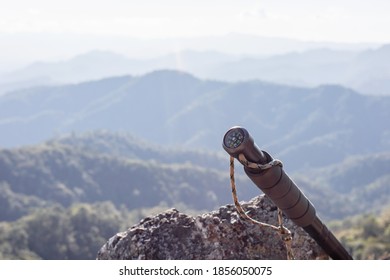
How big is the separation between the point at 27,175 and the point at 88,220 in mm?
68025

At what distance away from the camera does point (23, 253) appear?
7056cm

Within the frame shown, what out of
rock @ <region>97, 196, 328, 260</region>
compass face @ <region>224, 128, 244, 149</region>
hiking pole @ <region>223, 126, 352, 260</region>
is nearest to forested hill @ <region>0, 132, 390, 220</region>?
rock @ <region>97, 196, 328, 260</region>

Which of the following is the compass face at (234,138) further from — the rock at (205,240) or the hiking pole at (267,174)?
the rock at (205,240)

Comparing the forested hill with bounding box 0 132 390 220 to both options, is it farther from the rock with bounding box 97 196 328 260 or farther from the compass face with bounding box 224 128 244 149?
→ the compass face with bounding box 224 128 244 149

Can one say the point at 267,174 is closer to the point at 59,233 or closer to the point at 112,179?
the point at 59,233

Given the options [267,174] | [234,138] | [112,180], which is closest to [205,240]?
[267,174]

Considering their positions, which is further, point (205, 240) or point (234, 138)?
point (205, 240)

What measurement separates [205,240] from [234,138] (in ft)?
7.14

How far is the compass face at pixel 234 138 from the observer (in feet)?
8.63

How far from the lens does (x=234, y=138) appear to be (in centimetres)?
266

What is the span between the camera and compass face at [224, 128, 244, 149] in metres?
2.63
